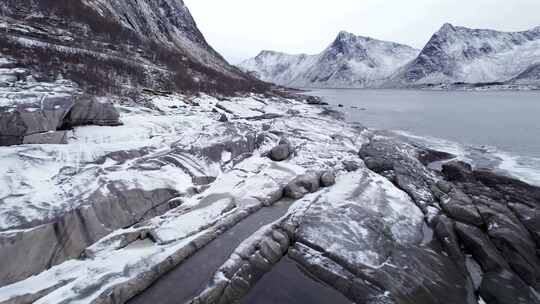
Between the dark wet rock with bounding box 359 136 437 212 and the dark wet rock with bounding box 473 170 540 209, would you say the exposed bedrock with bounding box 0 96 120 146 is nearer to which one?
the dark wet rock with bounding box 359 136 437 212

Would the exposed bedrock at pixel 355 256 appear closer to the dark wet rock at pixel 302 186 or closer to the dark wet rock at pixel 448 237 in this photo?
the dark wet rock at pixel 448 237

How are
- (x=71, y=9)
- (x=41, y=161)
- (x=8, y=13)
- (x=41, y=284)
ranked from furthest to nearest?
(x=71, y=9), (x=8, y=13), (x=41, y=161), (x=41, y=284)

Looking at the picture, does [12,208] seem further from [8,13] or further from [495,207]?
[8,13]

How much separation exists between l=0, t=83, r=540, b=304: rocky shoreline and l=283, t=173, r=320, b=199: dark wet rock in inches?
2.6

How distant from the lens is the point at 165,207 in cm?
1122

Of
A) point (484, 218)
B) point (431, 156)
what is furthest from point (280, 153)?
point (431, 156)

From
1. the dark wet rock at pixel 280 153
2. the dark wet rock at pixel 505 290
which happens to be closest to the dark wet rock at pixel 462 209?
the dark wet rock at pixel 505 290

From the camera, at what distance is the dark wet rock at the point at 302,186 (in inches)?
531

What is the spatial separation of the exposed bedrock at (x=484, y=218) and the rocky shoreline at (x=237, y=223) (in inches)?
2.1

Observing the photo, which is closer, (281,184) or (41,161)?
(41,161)

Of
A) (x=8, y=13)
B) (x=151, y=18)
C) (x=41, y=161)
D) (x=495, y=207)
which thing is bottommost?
(x=495, y=207)

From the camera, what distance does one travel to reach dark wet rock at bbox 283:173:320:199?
44.3ft

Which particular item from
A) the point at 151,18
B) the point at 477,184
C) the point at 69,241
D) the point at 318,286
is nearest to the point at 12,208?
the point at 69,241

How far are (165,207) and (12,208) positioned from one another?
4.61 metres
